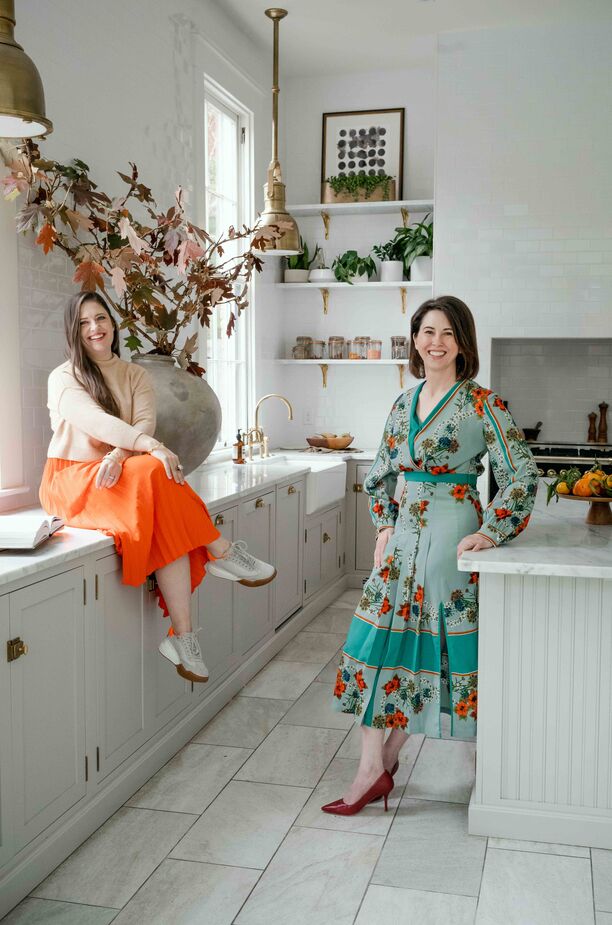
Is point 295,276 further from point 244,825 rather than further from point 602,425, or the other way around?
point 244,825

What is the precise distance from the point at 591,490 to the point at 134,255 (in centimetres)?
174

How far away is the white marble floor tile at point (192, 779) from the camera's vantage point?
2.85 metres

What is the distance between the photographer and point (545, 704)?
102 inches

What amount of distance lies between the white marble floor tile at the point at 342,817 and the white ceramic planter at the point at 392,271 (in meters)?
3.56

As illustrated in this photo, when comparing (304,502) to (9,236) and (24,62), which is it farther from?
(24,62)

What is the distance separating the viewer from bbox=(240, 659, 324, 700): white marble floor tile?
3.89 m

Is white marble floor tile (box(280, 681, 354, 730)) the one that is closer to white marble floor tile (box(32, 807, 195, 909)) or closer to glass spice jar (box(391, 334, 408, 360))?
white marble floor tile (box(32, 807, 195, 909))

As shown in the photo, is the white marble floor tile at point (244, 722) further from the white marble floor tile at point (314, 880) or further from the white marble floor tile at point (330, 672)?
the white marble floor tile at point (314, 880)

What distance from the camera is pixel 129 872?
2.43 metres

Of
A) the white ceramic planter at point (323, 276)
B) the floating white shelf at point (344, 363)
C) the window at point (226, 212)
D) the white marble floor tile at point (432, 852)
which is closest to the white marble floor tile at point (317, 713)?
the white marble floor tile at point (432, 852)

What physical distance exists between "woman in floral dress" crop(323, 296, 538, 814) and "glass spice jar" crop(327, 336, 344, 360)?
128 inches

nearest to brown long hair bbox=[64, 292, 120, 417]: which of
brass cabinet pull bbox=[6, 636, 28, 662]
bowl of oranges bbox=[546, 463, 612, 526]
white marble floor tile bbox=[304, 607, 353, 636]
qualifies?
brass cabinet pull bbox=[6, 636, 28, 662]

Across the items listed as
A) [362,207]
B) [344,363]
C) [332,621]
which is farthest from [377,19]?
[332,621]

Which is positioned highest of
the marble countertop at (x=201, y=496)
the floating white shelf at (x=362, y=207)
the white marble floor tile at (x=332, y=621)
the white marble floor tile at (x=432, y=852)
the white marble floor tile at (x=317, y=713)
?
the floating white shelf at (x=362, y=207)
